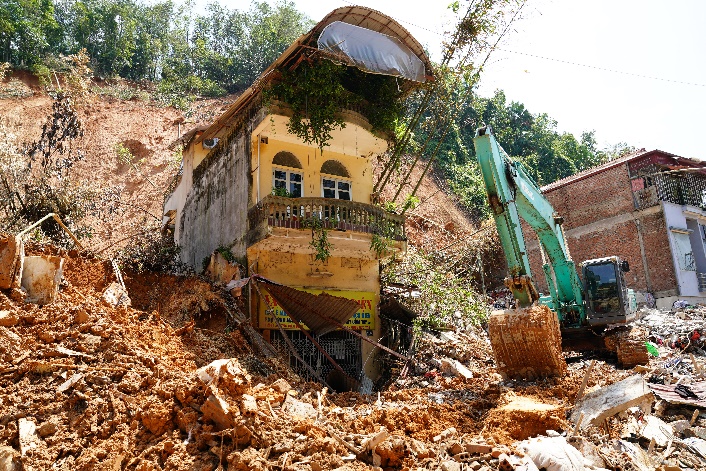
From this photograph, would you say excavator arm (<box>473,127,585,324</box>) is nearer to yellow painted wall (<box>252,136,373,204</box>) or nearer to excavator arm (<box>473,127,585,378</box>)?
excavator arm (<box>473,127,585,378</box>)

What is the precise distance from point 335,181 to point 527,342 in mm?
8138

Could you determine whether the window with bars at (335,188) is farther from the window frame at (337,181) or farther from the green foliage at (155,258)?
the green foliage at (155,258)

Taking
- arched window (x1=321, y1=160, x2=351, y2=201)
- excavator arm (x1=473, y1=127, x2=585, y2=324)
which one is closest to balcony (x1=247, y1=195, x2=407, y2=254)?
arched window (x1=321, y1=160, x2=351, y2=201)

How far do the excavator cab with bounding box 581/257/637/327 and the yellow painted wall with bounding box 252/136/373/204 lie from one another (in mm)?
6556

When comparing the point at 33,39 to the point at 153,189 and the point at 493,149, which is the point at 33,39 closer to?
the point at 153,189

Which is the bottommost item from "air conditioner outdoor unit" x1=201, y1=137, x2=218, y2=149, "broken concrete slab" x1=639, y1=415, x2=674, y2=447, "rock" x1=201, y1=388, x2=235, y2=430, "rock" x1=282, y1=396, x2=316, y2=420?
"broken concrete slab" x1=639, y1=415, x2=674, y2=447

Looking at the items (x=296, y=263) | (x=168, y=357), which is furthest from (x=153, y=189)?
(x=168, y=357)

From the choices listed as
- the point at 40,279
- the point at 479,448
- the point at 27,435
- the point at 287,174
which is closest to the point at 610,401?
the point at 479,448

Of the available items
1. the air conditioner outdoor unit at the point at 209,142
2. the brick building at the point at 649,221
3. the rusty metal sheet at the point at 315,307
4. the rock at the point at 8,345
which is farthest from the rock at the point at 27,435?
the brick building at the point at 649,221

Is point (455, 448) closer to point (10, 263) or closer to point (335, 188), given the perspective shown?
point (10, 263)

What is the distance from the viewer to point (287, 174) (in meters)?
14.5

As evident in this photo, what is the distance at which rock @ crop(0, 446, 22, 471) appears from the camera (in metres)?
5.49

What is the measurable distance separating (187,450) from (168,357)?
8.96 feet

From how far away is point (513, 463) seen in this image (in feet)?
18.1
